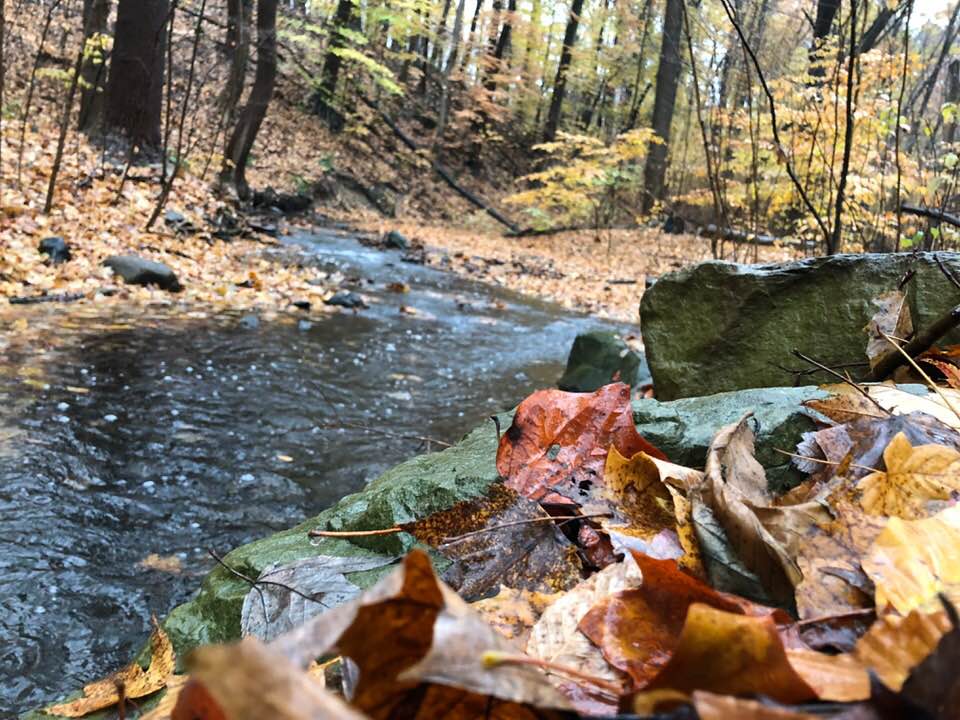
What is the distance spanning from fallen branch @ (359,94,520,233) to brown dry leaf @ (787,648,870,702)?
61.9 ft

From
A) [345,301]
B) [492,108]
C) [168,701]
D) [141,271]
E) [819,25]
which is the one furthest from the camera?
[492,108]

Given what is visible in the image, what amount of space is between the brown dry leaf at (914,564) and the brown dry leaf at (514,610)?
0.41 metres

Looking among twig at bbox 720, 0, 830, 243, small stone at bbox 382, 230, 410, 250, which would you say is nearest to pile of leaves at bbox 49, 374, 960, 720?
twig at bbox 720, 0, 830, 243

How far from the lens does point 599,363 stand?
595cm

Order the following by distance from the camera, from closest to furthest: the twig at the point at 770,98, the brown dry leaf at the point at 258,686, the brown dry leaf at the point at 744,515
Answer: the brown dry leaf at the point at 258,686, the brown dry leaf at the point at 744,515, the twig at the point at 770,98

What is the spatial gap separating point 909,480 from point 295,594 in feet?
3.46

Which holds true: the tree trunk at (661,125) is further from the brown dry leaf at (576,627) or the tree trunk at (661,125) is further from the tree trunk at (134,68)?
the brown dry leaf at (576,627)

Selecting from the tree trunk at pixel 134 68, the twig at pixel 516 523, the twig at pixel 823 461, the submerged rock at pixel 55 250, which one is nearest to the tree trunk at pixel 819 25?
the twig at pixel 823 461

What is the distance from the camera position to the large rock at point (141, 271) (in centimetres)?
682

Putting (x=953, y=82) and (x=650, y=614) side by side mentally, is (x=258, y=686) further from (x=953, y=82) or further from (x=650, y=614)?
(x=953, y=82)

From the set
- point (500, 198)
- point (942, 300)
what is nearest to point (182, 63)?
point (500, 198)

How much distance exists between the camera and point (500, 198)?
22.9 meters

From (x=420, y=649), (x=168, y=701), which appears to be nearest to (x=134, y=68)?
(x=168, y=701)

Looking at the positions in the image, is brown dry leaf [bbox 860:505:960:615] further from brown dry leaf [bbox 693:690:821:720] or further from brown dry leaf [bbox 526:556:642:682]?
brown dry leaf [bbox 693:690:821:720]
